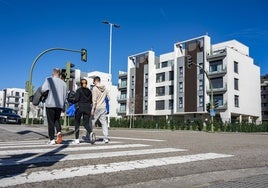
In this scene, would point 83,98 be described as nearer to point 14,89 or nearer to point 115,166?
point 115,166

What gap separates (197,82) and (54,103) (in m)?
46.7

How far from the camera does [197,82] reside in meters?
51.4

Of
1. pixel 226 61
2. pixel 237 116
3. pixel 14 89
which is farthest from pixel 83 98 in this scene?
pixel 14 89

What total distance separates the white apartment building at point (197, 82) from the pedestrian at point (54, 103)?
37.5m

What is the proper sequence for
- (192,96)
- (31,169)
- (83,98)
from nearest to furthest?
1. (31,169)
2. (83,98)
3. (192,96)

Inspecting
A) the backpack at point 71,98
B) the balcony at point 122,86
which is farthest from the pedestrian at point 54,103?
the balcony at point 122,86

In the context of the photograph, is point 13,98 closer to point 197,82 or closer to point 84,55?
point 197,82

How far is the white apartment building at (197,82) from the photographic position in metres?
48.1

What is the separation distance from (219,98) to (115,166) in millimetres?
46742

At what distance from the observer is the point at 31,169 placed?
12.4ft

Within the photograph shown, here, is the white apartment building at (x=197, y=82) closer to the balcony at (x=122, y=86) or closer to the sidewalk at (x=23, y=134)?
the balcony at (x=122, y=86)

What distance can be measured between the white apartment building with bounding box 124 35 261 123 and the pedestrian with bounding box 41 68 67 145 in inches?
1476

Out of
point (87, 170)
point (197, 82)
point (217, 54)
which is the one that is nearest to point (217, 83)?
point (197, 82)

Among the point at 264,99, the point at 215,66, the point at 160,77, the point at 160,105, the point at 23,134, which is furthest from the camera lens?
the point at 264,99
